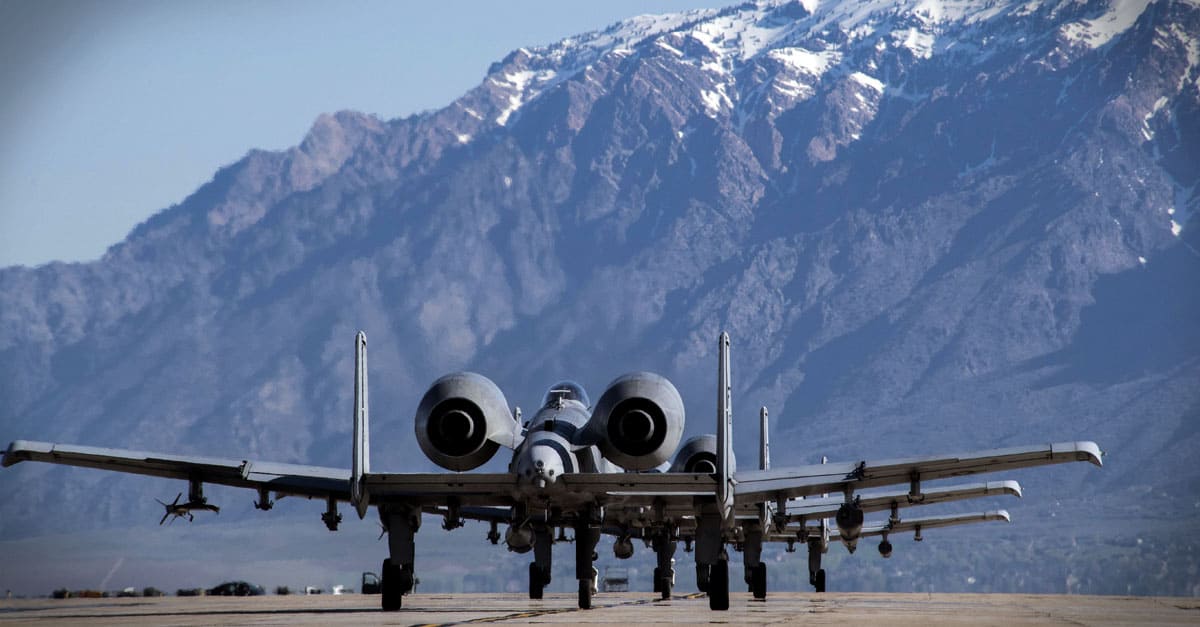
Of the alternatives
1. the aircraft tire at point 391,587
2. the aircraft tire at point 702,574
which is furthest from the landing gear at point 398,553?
the aircraft tire at point 702,574

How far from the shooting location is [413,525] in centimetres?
3688

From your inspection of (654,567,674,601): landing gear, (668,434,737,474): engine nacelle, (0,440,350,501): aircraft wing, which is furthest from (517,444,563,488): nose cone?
(654,567,674,601): landing gear

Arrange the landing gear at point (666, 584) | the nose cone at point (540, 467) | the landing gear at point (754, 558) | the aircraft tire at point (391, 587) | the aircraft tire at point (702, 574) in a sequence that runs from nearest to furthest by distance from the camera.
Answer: the nose cone at point (540, 467) < the aircraft tire at point (391, 587) < the aircraft tire at point (702, 574) < the landing gear at point (754, 558) < the landing gear at point (666, 584)

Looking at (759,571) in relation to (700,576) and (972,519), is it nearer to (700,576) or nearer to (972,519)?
(700,576)

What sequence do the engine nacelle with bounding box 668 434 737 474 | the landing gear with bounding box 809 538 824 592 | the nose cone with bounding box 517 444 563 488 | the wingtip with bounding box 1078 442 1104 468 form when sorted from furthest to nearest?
1. the landing gear with bounding box 809 538 824 592
2. the engine nacelle with bounding box 668 434 737 474
3. the wingtip with bounding box 1078 442 1104 468
4. the nose cone with bounding box 517 444 563 488

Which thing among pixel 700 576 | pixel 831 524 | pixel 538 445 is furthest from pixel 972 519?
pixel 538 445

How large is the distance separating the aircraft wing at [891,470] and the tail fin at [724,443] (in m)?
3.25

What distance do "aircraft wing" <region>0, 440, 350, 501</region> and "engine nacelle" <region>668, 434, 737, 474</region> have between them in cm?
1387

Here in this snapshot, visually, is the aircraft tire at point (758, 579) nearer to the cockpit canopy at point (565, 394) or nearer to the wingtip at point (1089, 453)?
the cockpit canopy at point (565, 394)

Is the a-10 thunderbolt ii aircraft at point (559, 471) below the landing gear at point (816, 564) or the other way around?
the other way around

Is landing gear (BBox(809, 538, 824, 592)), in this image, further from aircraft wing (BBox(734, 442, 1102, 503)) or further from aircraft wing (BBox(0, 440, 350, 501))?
aircraft wing (BBox(0, 440, 350, 501))

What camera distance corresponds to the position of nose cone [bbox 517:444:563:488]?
110ft

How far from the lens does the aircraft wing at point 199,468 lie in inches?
1395

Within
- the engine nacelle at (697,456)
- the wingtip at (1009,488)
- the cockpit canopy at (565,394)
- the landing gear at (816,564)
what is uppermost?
the cockpit canopy at (565,394)
